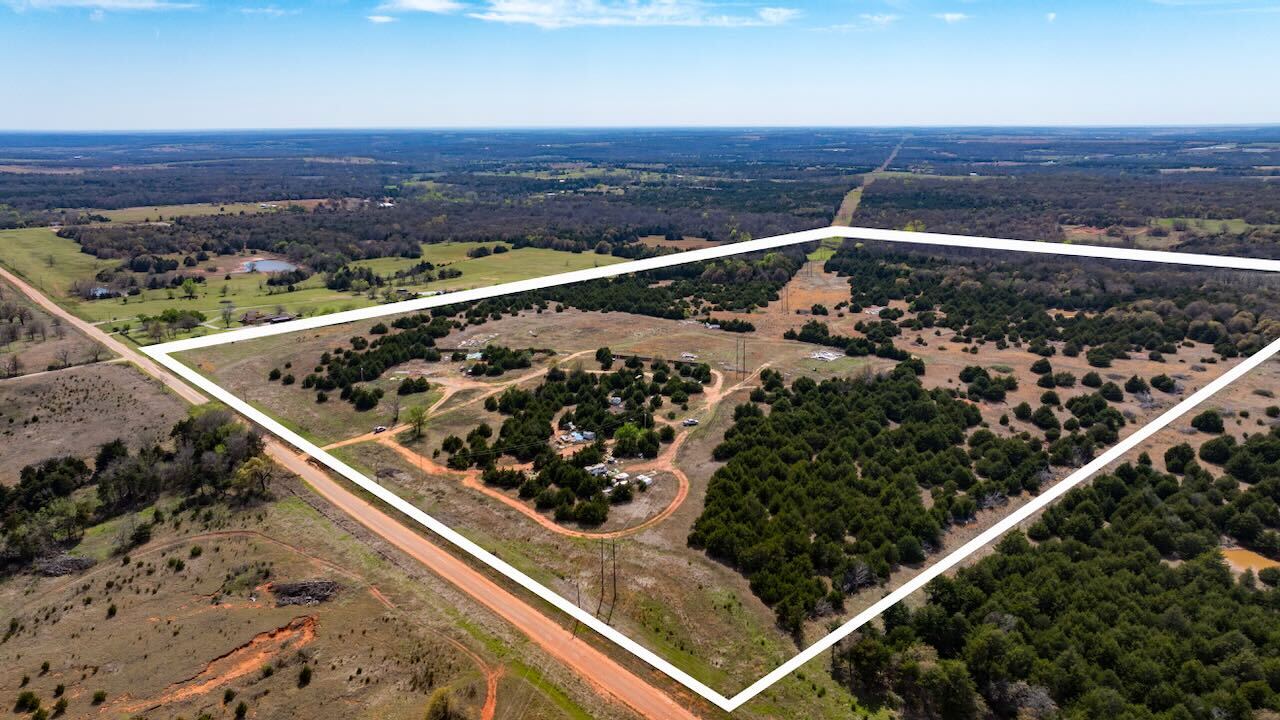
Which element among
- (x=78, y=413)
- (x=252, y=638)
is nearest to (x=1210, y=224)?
(x=252, y=638)

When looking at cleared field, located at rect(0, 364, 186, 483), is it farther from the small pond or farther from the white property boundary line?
the small pond

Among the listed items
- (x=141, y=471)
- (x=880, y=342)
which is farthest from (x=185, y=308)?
(x=880, y=342)

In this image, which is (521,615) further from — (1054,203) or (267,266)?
(1054,203)

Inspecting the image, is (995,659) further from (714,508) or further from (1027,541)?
(714,508)

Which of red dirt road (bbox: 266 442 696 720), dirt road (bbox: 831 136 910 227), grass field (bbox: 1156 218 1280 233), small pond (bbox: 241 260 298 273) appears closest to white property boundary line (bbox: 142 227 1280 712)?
red dirt road (bbox: 266 442 696 720)

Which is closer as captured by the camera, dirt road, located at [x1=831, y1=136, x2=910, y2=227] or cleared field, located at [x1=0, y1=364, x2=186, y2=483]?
cleared field, located at [x1=0, y1=364, x2=186, y2=483]

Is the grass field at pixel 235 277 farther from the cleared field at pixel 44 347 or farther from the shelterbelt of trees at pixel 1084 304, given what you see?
the shelterbelt of trees at pixel 1084 304

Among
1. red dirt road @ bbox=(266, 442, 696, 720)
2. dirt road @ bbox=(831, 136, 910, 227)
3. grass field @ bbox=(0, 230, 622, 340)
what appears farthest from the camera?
dirt road @ bbox=(831, 136, 910, 227)
